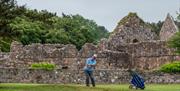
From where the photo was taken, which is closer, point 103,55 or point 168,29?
point 103,55

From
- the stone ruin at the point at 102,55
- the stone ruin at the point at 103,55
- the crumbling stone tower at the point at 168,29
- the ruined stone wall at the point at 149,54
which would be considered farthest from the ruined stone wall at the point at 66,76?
the crumbling stone tower at the point at 168,29

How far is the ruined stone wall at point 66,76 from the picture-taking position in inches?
1972

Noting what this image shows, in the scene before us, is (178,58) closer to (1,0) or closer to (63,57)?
(63,57)

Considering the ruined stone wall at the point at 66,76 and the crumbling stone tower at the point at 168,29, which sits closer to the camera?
the ruined stone wall at the point at 66,76

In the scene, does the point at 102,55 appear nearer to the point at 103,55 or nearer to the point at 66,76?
the point at 103,55

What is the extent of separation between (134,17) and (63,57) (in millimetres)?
9469

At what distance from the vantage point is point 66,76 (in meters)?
50.6

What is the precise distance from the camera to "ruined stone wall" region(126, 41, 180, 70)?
207 ft

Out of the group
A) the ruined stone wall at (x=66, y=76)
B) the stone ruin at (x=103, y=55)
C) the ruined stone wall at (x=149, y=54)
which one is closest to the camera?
the ruined stone wall at (x=66, y=76)

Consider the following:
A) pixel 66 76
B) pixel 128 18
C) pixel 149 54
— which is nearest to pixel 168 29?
pixel 128 18

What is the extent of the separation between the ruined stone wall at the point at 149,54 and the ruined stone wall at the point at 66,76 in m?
11.2

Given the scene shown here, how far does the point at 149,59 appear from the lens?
209 ft

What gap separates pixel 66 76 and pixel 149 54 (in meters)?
14.4

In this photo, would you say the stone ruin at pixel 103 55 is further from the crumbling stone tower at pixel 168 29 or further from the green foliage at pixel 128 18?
the crumbling stone tower at pixel 168 29
